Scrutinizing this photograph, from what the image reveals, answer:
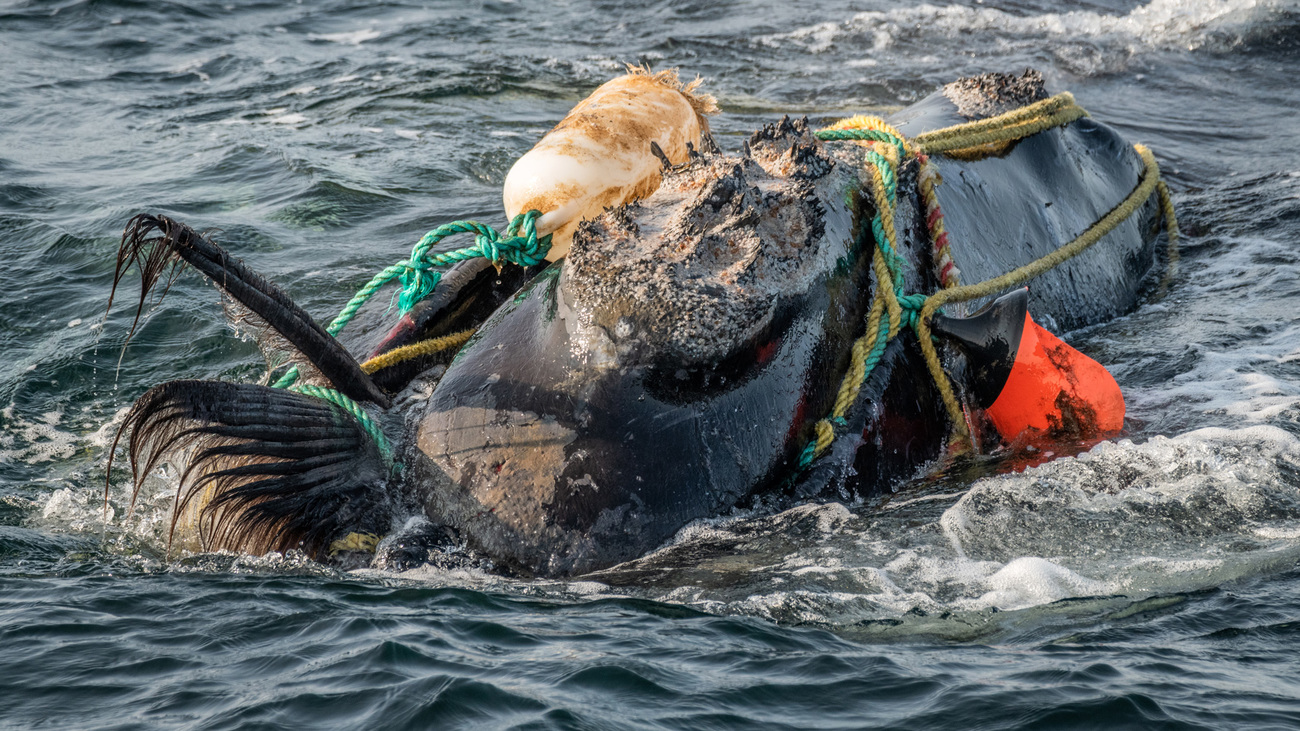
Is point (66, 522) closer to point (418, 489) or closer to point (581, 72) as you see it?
point (418, 489)

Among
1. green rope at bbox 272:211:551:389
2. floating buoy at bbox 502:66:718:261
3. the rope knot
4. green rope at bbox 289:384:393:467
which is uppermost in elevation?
floating buoy at bbox 502:66:718:261

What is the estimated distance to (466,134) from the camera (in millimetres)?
8406

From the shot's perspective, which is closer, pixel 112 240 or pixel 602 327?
pixel 602 327

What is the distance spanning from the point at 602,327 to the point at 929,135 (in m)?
1.71

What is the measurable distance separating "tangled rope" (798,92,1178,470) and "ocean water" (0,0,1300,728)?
296 millimetres

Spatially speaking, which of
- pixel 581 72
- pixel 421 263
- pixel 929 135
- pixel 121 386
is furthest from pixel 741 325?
pixel 581 72

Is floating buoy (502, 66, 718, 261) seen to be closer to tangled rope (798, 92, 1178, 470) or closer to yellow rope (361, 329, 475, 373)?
yellow rope (361, 329, 475, 373)

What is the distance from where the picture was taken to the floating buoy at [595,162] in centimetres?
368

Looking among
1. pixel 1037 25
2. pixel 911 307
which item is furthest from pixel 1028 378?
pixel 1037 25

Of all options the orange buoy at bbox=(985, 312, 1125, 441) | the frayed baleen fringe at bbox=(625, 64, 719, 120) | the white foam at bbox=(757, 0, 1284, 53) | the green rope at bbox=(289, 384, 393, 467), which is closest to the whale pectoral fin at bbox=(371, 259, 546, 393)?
the green rope at bbox=(289, 384, 393, 467)

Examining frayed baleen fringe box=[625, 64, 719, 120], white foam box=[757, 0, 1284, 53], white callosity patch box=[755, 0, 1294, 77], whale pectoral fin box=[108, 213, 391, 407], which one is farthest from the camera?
white foam box=[757, 0, 1284, 53]

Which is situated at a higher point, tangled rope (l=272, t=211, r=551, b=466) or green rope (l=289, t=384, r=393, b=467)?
tangled rope (l=272, t=211, r=551, b=466)

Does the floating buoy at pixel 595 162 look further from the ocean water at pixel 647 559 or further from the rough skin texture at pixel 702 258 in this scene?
the ocean water at pixel 647 559

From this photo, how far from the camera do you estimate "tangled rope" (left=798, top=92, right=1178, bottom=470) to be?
3.37 m
